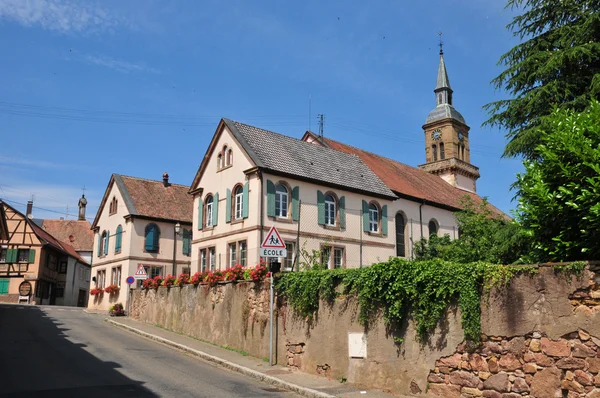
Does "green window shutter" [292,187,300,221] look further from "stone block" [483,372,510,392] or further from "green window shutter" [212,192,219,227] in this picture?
"stone block" [483,372,510,392]

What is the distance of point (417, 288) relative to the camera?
34.4ft

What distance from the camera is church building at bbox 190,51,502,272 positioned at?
24.4 metres

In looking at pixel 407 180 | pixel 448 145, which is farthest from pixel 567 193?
pixel 448 145

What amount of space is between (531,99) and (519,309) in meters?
8.52

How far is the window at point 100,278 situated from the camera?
37.6m

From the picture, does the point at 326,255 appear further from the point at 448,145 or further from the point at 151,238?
the point at 448,145

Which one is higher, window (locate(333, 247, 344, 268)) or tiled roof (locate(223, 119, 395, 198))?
tiled roof (locate(223, 119, 395, 198))

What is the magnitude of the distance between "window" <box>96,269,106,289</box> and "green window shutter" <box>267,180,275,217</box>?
18613 mm

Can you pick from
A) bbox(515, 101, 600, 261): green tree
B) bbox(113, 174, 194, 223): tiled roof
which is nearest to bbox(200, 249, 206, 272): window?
bbox(113, 174, 194, 223): tiled roof

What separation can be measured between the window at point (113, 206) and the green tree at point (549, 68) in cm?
2775

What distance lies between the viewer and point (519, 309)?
8.95 meters

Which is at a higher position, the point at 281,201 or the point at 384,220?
the point at 281,201

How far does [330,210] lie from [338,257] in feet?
7.58

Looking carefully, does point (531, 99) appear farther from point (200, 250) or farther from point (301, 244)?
point (200, 250)
